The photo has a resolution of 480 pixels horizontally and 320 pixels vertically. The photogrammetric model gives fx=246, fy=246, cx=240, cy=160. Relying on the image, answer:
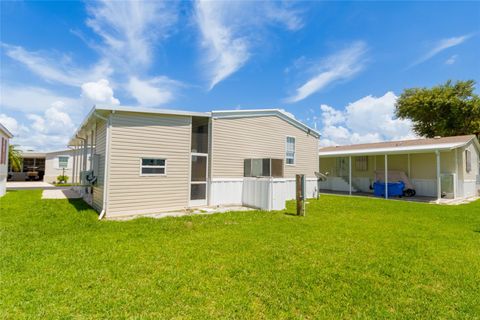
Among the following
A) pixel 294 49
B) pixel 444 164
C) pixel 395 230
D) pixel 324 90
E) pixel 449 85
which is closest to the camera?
pixel 395 230

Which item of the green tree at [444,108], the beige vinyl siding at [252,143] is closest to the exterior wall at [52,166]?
the beige vinyl siding at [252,143]

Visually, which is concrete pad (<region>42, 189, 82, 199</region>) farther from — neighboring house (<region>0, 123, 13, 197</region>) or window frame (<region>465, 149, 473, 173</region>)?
window frame (<region>465, 149, 473, 173</region>)

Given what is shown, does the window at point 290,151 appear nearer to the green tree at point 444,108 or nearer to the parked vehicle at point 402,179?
the parked vehicle at point 402,179

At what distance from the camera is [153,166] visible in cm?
847

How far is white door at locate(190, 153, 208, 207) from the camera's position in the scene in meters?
9.59

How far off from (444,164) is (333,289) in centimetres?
1516

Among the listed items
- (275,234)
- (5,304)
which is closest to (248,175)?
(275,234)

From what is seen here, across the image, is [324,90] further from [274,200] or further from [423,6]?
[274,200]

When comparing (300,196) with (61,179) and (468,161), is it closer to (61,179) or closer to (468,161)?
(468,161)

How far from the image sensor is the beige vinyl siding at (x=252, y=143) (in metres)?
10.2

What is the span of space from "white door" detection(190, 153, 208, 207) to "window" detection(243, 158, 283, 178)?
1894mm

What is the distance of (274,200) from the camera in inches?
372

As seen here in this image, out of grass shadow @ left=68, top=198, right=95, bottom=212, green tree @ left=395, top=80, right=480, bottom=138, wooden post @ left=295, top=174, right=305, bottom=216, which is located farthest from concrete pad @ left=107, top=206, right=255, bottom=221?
green tree @ left=395, top=80, right=480, bottom=138

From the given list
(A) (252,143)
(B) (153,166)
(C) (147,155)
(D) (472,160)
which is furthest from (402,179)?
(C) (147,155)
